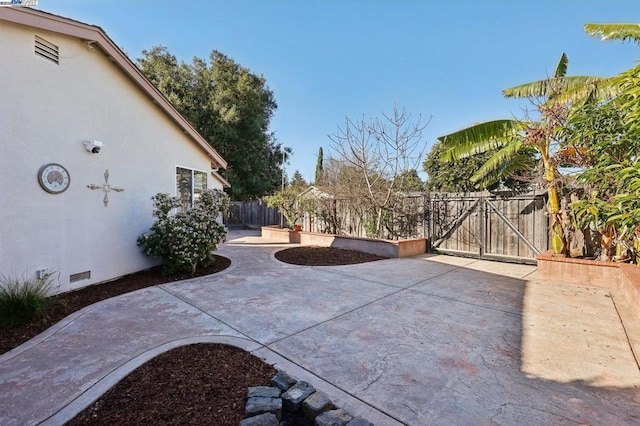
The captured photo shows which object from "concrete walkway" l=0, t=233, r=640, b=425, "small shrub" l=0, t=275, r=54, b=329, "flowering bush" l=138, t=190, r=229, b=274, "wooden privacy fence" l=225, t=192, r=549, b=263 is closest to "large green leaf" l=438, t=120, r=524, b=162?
"wooden privacy fence" l=225, t=192, r=549, b=263

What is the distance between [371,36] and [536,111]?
21.0 ft

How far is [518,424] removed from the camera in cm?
222

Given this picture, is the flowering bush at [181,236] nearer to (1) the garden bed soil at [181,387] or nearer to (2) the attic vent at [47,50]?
(1) the garden bed soil at [181,387]

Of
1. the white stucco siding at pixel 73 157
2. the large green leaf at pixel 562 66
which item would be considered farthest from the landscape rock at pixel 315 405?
the large green leaf at pixel 562 66

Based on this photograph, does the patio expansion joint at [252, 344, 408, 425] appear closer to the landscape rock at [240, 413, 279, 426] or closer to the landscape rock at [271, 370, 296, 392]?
the landscape rock at [271, 370, 296, 392]

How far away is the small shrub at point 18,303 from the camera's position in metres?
Answer: 3.99

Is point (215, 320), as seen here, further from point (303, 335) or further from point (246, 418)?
point (246, 418)

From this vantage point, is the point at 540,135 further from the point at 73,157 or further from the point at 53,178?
the point at 53,178

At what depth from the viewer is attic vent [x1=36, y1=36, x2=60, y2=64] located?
5.12m

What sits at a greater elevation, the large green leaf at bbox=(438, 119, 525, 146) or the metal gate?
the large green leaf at bbox=(438, 119, 525, 146)

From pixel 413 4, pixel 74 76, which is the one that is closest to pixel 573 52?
pixel 413 4

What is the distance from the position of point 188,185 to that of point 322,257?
4783mm

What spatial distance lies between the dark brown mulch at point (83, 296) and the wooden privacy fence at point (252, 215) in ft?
31.1

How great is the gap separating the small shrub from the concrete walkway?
18.1 inches
